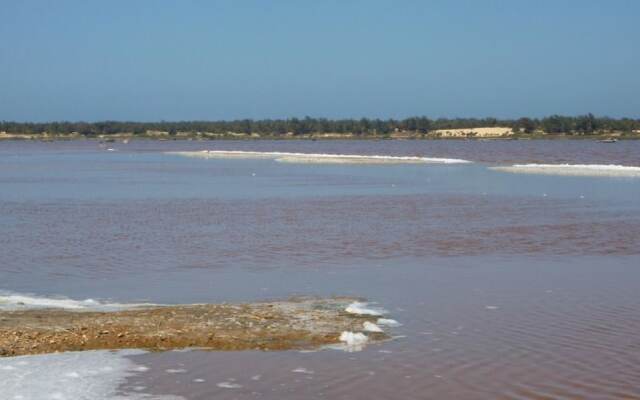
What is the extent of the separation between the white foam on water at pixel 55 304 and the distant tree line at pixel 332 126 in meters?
127

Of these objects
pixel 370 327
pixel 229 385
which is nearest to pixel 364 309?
pixel 370 327

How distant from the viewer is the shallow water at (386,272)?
7.75 meters

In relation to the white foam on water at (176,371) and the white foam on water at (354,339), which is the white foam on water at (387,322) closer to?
the white foam on water at (354,339)

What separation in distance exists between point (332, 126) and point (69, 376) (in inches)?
6204

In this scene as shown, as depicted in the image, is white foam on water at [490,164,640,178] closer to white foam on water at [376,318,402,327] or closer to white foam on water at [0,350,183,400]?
white foam on water at [376,318,402,327]

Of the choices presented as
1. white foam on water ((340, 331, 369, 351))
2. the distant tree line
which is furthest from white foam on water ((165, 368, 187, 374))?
the distant tree line

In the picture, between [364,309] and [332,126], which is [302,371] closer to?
[364,309]

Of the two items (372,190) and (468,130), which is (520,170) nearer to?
(372,190)

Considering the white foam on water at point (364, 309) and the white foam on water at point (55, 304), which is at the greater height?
the white foam on water at point (364, 309)

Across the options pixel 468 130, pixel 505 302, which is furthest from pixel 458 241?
pixel 468 130

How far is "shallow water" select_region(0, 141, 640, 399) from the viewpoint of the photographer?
775 cm

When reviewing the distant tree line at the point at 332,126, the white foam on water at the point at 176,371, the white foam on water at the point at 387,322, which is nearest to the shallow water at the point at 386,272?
the white foam on water at the point at 176,371

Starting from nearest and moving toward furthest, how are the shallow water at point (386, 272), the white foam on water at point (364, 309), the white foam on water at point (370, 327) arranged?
1. the shallow water at point (386, 272)
2. the white foam on water at point (370, 327)
3. the white foam on water at point (364, 309)

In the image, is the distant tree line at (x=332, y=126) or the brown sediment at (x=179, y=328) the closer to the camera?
the brown sediment at (x=179, y=328)
